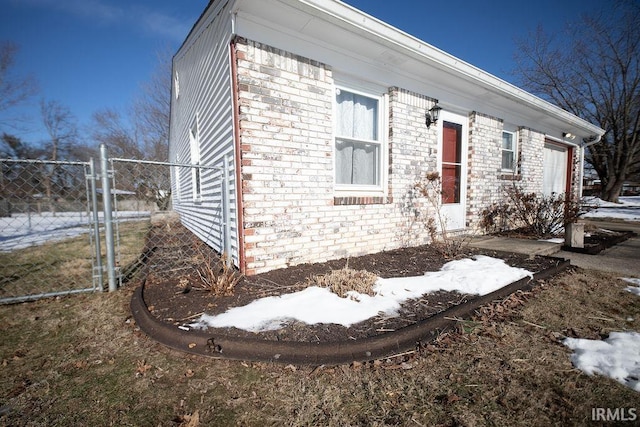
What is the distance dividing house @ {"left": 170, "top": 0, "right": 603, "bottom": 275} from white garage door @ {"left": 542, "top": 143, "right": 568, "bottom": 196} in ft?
11.9

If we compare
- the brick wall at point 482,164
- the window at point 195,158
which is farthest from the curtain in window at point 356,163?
the window at point 195,158

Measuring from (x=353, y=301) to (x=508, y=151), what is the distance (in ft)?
22.4

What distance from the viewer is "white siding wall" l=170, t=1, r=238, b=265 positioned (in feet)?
11.2

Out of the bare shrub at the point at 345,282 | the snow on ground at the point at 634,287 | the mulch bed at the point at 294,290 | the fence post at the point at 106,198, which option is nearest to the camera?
the mulch bed at the point at 294,290

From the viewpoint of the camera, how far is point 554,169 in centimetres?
906

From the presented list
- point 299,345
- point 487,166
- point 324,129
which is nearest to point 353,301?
point 299,345

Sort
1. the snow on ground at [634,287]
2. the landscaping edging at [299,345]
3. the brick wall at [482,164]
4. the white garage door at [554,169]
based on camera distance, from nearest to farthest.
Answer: the landscaping edging at [299,345] < the snow on ground at [634,287] < the brick wall at [482,164] < the white garage door at [554,169]

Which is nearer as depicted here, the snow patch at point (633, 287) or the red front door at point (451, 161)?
the snow patch at point (633, 287)

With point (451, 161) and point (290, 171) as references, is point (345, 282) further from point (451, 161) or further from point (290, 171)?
point (451, 161)

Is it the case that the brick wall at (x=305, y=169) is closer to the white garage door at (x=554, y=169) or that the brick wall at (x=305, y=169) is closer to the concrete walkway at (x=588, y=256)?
the concrete walkway at (x=588, y=256)

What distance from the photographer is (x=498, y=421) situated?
1.31 m

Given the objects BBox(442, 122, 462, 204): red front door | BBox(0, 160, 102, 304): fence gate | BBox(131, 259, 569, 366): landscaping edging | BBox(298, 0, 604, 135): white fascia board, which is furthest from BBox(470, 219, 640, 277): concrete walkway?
BBox(0, 160, 102, 304): fence gate

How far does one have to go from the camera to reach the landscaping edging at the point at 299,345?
178cm

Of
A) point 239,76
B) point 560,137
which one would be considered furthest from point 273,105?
point 560,137
